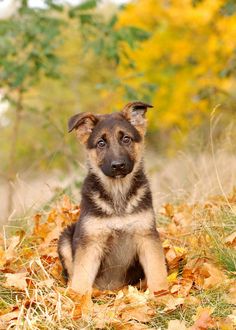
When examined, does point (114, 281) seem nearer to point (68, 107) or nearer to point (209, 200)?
point (209, 200)

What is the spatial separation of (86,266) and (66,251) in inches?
22.6

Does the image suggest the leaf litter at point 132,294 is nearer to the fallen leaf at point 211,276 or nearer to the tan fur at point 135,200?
the fallen leaf at point 211,276

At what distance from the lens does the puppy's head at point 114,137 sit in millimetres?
6195

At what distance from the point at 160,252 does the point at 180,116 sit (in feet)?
56.0

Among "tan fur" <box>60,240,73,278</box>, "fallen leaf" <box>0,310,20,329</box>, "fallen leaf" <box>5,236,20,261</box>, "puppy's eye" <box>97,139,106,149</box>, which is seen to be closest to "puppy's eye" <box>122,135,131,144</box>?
"puppy's eye" <box>97,139,106,149</box>

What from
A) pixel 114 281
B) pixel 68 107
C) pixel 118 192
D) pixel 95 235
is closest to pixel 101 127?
pixel 118 192

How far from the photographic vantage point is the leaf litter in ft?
16.6

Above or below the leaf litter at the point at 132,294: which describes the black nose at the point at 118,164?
above

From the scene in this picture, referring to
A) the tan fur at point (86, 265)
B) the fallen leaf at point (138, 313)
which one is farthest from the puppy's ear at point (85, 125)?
the fallen leaf at point (138, 313)

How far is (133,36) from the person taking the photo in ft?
36.9

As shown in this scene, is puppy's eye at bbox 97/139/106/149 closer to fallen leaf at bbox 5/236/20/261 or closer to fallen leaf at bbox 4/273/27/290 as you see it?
fallen leaf at bbox 5/236/20/261

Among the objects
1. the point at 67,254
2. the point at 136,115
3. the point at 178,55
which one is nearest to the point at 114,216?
the point at 67,254

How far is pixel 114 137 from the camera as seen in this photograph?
20.8ft

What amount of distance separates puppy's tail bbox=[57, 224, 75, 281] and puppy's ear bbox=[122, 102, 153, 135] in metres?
1.22
